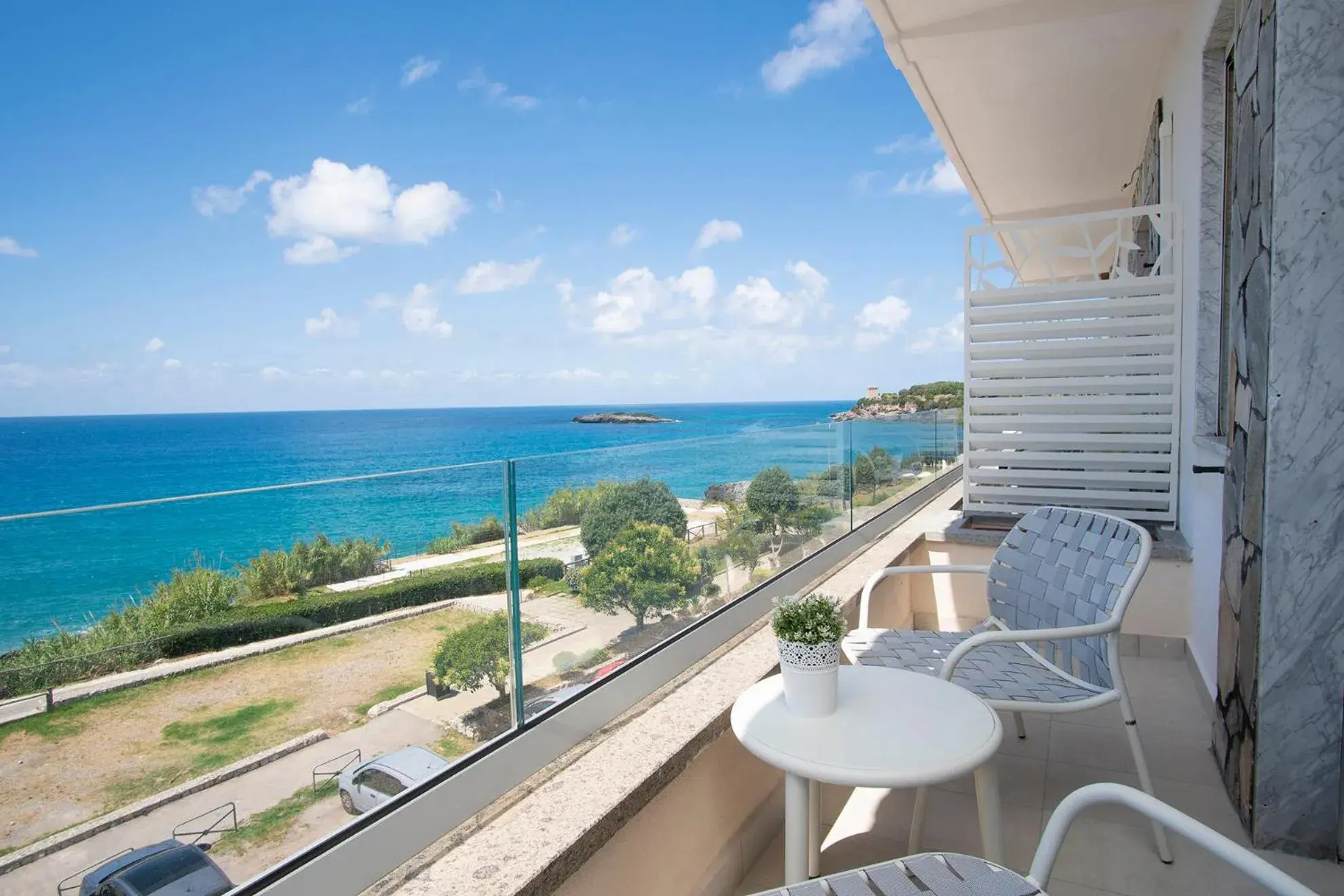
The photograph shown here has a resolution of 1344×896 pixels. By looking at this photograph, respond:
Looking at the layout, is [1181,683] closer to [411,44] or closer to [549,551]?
[549,551]

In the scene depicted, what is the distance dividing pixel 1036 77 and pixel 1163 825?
14.8 ft

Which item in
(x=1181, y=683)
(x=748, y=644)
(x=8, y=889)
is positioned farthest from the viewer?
(x=1181, y=683)

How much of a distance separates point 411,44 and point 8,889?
61917 millimetres

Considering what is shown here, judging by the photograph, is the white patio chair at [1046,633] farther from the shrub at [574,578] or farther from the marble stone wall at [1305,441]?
the shrub at [574,578]

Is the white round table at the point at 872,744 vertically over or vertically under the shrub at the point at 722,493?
under

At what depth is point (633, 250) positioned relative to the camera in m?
63.8

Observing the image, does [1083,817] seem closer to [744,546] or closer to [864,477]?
[744,546]

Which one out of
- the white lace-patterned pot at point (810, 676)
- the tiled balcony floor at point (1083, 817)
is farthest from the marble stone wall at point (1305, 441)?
the white lace-patterned pot at point (810, 676)

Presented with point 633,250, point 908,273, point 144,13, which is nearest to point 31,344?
point 144,13

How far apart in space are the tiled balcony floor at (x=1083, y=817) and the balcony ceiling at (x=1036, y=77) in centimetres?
323

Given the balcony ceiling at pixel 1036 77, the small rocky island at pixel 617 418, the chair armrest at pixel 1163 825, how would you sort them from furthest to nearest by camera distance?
the small rocky island at pixel 617 418
the balcony ceiling at pixel 1036 77
the chair armrest at pixel 1163 825

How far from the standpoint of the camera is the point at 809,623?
167 cm

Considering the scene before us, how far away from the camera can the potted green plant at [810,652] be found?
5.50ft

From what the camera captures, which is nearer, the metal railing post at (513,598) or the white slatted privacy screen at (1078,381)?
the metal railing post at (513,598)
